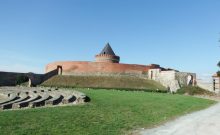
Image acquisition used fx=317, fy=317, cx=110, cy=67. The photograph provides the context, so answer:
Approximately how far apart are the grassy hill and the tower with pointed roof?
28.1 feet

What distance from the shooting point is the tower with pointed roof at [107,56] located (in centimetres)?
6147

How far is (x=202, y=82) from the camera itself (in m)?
45.7

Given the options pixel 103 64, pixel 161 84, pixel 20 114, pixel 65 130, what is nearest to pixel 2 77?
pixel 103 64

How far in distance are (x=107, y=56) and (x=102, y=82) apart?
1254 cm

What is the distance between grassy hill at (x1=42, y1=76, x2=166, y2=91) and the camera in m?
47.2

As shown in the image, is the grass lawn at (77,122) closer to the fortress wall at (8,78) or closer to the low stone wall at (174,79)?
the low stone wall at (174,79)

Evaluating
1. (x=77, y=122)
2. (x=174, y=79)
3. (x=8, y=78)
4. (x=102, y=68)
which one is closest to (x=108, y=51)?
(x=102, y=68)

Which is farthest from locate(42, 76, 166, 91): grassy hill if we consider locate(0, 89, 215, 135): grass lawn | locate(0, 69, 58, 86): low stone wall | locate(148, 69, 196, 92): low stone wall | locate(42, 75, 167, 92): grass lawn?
locate(0, 89, 215, 135): grass lawn

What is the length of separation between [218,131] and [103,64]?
147 ft

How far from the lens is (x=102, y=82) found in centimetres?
4991

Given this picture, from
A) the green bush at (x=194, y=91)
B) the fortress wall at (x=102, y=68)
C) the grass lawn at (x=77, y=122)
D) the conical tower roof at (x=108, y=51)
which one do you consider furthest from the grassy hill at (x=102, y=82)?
the grass lawn at (x=77, y=122)

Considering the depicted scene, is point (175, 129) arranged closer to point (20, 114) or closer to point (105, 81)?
point (20, 114)

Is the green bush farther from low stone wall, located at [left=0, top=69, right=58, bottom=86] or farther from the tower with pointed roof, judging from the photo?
low stone wall, located at [left=0, top=69, right=58, bottom=86]

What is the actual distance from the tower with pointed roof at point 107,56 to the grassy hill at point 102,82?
857cm
